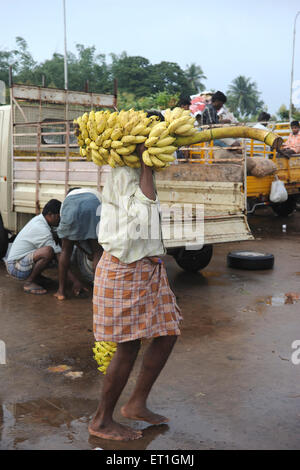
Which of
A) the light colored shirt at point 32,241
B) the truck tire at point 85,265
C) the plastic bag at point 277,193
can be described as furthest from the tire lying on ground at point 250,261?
the light colored shirt at point 32,241

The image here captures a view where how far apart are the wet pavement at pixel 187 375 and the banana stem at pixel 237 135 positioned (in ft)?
5.27

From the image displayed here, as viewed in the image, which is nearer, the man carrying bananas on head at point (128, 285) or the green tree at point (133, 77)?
the man carrying bananas on head at point (128, 285)

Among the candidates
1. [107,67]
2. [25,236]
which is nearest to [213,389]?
[25,236]

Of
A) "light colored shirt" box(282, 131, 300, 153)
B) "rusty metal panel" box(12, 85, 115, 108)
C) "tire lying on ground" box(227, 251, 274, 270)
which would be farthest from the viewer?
"light colored shirt" box(282, 131, 300, 153)

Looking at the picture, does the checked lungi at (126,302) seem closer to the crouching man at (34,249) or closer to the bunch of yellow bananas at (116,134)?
the bunch of yellow bananas at (116,134)

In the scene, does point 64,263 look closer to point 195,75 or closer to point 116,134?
point 116,134

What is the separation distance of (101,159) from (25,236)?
361cm

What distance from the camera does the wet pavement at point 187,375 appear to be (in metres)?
2.96

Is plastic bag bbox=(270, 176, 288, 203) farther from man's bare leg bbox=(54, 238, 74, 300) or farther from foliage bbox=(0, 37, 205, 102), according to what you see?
foliage bbox=(0, 37, 205, 102)

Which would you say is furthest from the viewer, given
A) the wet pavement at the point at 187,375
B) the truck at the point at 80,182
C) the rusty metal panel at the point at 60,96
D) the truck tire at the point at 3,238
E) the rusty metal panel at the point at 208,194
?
the truck tire at the point at 3,238

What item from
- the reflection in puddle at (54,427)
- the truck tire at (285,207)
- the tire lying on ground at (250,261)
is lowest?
the reflection in puddle at (54,427)

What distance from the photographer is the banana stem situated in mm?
2613

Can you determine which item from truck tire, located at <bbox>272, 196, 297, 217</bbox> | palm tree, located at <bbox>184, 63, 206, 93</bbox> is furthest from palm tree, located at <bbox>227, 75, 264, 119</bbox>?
truck tire, located at <bbox>272, 196, 297, 217</bbox>

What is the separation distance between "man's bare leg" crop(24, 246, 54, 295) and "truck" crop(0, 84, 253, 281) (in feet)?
1.58
